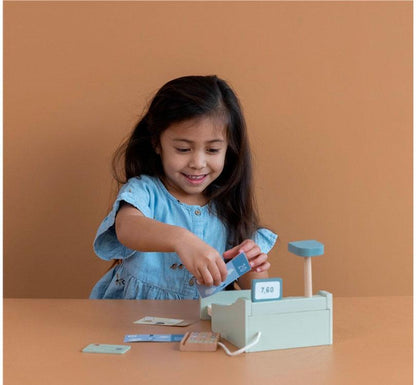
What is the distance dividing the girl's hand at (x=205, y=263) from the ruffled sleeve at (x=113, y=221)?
0.35 m

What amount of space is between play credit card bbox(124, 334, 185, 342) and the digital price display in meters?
0.13

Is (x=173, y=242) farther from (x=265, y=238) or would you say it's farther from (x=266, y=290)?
(x=265, y=238)

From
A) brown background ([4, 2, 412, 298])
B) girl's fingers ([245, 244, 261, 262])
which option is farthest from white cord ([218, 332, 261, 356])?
brown background ([4, 2, 412, 298])

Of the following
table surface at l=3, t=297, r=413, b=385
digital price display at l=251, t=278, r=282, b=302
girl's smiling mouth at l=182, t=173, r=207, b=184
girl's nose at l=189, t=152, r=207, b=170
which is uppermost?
girl's nose at l=189, t=152, r=207, b=170

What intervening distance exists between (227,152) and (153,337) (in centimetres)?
66

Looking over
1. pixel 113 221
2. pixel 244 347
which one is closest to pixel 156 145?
pixel 113 221

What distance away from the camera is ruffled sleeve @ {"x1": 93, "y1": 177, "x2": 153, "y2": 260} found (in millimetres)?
1228

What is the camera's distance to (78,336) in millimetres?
895

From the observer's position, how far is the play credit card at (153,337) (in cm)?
85

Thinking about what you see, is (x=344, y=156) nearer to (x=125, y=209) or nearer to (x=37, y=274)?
(x=125, y=209)

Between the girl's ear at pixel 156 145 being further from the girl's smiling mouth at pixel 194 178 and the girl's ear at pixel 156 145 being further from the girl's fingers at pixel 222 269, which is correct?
the girl's fingers at pixel 222 269

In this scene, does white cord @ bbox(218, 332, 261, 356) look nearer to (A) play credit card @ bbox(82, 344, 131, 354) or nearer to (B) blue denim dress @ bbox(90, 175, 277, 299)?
(A) play credit card @ bbox(82, 344, 131, 354)

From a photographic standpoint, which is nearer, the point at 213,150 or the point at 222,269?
the point at 222,269

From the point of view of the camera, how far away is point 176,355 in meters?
0.79
